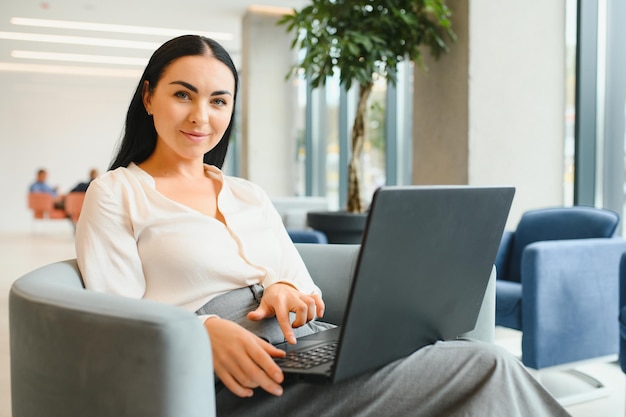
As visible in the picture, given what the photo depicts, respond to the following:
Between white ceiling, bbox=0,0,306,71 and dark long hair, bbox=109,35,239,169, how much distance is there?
19.9 feet

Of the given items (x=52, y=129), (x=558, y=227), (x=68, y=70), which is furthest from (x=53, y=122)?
(x=558, y=227)

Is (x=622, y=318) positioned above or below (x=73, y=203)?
above

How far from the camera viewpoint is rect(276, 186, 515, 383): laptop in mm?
1013

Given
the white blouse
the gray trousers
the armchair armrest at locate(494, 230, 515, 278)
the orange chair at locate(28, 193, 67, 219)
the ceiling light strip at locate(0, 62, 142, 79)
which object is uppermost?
the ceiling light strip at locate(0, 62, 142, 79)

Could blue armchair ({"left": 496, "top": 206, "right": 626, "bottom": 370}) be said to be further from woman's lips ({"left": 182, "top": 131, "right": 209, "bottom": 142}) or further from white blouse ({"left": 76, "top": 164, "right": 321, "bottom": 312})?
woman's lips ({"left": 182, "top": 131, "right": 209, "bottom": 142})

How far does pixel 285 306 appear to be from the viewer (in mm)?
1384

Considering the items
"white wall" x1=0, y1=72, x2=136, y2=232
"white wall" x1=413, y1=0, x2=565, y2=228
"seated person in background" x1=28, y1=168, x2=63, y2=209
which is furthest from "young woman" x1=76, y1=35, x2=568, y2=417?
"white wall" x1=0, y1=72, x2=136, y2=232

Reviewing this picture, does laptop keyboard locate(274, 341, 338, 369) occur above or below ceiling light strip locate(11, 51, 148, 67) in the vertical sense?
below

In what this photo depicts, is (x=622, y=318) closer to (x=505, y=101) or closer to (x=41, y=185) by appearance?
(x=505, y=101)

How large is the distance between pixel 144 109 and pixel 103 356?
787 mm

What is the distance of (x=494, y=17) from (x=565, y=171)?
1.11 meters

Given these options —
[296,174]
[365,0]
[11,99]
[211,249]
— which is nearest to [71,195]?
[11,99]

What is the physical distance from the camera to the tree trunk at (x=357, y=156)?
436 cm

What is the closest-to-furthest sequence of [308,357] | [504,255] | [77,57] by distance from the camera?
[308,357]
[504,255]
[77,57]
